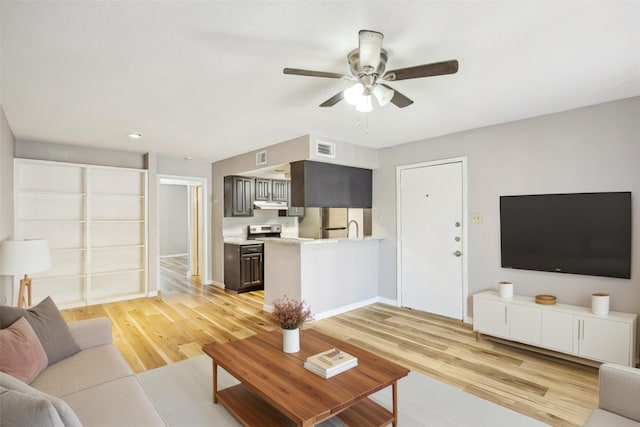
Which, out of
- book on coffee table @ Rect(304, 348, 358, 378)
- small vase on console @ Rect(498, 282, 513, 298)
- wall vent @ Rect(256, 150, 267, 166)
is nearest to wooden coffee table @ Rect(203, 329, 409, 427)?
book on coffee table @ Rect(304, 348, 358, 378)

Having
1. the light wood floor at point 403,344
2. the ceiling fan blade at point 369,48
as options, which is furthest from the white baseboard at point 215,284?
the ceiling fan blade at point 369,48

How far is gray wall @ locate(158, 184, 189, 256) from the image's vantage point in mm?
10117

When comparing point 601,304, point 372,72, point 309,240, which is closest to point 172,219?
point 309,240

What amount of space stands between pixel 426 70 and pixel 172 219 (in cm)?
999

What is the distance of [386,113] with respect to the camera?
3.38 metres

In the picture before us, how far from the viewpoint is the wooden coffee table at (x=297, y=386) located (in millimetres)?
1729

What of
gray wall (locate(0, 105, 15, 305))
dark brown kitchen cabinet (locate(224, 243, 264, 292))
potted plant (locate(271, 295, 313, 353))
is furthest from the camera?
dark brown kitchen cabinet (locate(224, 243, 264, 292))

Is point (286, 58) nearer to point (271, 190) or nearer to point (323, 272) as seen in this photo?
point (323, 272)

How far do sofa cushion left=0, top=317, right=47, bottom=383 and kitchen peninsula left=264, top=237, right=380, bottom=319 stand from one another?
8.75 feet

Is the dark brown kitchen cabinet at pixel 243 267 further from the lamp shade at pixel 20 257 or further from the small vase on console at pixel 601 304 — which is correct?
the small vase on console at pixel 601 304

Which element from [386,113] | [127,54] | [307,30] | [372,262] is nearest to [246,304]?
[372,262]

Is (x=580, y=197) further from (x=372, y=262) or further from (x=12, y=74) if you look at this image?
(x=12, y=74)

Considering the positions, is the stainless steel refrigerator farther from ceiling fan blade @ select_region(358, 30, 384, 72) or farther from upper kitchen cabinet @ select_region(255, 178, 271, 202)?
ceiling fan blade @ select_region(358, 30, 384, 72)

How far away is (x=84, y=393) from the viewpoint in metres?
1.77
